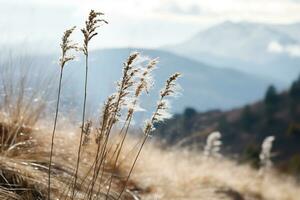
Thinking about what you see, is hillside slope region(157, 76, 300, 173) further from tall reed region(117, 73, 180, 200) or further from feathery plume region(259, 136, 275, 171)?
tall reed region(117, 73, 180, 200)

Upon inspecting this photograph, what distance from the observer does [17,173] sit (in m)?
3.80

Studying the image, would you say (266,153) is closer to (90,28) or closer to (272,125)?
(90,28)

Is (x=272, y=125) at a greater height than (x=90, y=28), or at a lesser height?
greater

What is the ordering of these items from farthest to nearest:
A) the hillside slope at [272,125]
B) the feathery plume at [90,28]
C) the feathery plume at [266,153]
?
the hillside slope at [272,125] → the feathery plume at [266,153] → the feathery plume at [90,28]

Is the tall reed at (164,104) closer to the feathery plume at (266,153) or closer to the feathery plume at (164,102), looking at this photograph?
the feathery plume at (164,102)

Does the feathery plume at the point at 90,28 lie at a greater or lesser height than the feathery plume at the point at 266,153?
greater

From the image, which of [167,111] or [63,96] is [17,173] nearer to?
[167,111]

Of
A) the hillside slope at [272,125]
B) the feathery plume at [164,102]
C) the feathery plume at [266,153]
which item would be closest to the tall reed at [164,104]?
the feathery plume at [164,102]

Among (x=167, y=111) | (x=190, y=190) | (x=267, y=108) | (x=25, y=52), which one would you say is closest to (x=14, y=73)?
(x=25, y=52)

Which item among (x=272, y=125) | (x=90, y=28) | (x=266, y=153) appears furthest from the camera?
(x=272, y=125)

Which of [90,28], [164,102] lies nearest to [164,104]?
[164,102]

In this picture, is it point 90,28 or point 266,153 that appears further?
point 266,153

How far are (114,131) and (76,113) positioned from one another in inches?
37.9

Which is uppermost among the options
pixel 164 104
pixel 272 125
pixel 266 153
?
pixel 272 125
